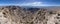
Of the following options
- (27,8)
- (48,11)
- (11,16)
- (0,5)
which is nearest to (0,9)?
(0,5)

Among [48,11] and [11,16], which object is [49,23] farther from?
[11,16]

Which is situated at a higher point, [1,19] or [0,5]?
[0,5]

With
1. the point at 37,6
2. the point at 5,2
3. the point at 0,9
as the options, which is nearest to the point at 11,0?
the point at 5,2

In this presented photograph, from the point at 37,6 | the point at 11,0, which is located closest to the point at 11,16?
the point at 11,0

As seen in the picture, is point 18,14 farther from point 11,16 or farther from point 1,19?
point 1,19

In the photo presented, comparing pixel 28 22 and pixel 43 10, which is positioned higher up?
pixel 43 10

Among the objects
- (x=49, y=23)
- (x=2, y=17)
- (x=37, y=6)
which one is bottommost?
(x=49, y=23)
